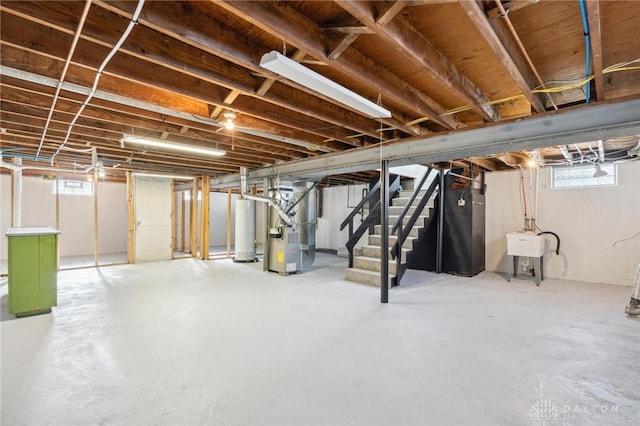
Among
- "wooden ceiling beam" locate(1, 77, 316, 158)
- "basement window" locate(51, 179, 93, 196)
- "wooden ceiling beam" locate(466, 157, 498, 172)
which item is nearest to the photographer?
"wooden ceiling beam" locate(1, 77, 316, 158)

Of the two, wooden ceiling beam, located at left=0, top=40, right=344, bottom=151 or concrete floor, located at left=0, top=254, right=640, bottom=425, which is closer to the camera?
concrete floor, located at left=0, top=254, right=640, bottom=425

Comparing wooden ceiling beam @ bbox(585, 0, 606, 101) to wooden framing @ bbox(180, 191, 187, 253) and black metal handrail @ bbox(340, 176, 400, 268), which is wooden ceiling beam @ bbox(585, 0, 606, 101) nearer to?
black metal handrail @ bbox(340, 176, 400, 268)

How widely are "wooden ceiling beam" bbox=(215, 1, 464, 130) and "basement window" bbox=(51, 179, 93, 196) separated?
8441 millimetres

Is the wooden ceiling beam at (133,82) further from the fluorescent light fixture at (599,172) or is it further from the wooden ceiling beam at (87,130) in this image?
the fluorescent light fixture at (599,172)

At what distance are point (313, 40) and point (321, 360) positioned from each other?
88.8 inches

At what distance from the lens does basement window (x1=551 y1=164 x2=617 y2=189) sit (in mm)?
5121

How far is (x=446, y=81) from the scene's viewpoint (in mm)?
2141

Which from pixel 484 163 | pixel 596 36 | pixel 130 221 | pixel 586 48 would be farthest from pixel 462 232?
pixel 130 221

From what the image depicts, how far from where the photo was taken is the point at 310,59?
2.04 meters

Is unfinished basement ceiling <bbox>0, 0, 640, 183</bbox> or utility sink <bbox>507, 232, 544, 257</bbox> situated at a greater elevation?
unfinished basement ceiling <bbox>0, 0, 640, 183</bbox>

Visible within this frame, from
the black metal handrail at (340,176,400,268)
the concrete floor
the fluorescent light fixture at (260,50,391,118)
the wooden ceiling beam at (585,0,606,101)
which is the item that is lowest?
the concrete floor

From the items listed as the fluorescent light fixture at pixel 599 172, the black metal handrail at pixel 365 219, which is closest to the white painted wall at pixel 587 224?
the fluorescent light fixture at pixel 599 172

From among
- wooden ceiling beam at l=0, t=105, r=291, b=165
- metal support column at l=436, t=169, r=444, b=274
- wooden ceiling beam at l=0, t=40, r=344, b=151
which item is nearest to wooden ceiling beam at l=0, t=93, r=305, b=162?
wooden ceiling beam at l=0, t=105, r=291, b=165

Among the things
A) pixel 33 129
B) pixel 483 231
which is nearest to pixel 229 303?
pixel 33 129
